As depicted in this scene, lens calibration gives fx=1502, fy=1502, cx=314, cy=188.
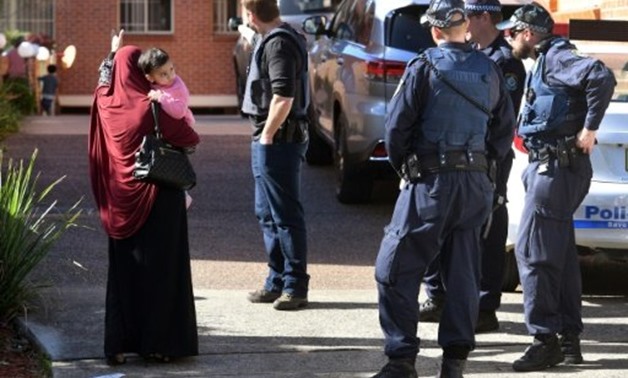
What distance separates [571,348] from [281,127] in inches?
87.8

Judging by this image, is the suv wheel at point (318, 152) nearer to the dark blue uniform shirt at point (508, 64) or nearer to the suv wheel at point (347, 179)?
the suv wheel at point (347, 179)

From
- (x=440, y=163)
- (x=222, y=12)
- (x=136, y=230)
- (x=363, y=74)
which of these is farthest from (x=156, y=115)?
(x=222, y=12)

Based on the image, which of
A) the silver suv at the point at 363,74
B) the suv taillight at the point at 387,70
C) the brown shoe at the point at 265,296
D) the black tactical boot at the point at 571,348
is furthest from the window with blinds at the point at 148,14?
the black tactical boot at the point at 571,348

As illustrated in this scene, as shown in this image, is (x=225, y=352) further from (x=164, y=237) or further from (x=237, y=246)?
(x=237, y=246)

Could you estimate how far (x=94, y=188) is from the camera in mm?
7801

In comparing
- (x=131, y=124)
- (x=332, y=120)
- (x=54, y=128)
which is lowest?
(x=54, y=128)

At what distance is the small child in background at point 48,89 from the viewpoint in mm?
27797

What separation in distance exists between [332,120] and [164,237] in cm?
607

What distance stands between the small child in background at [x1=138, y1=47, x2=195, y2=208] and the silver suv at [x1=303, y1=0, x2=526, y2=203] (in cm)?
458

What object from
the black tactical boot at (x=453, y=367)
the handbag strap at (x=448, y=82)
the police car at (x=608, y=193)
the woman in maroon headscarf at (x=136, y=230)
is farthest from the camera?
the police car at (x=608, y=193)

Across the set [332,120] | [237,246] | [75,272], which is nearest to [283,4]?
[332,120]

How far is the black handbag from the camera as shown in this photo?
7484 millimetres

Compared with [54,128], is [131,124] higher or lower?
higher

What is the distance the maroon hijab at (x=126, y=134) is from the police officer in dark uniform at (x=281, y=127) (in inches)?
47.8
